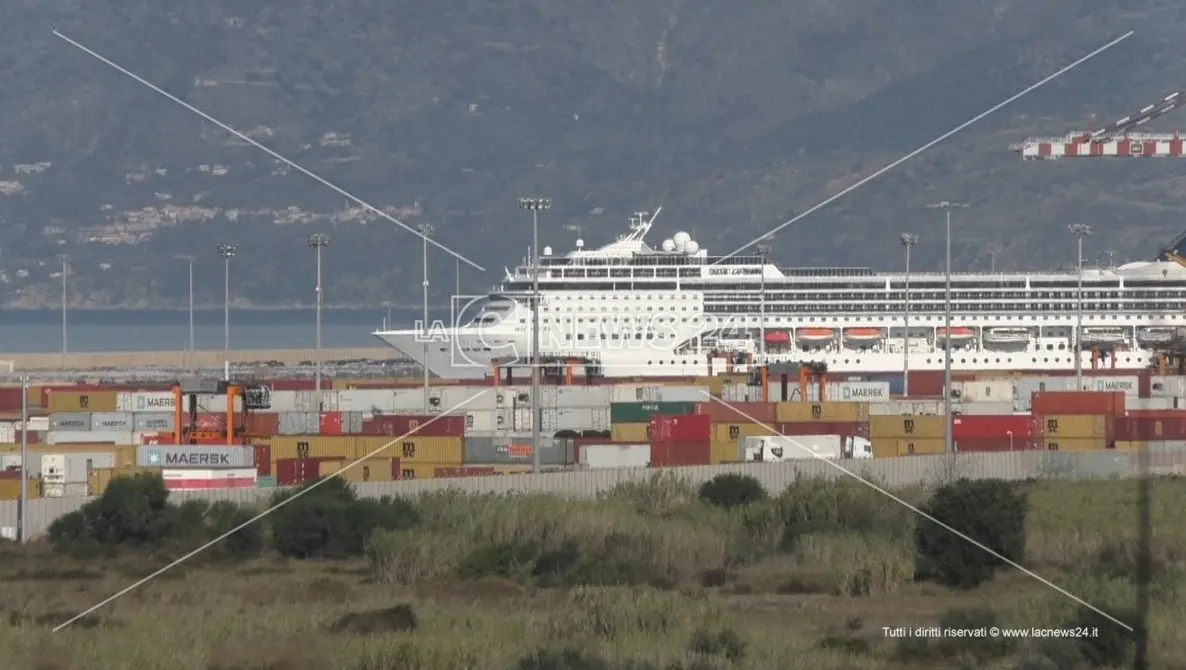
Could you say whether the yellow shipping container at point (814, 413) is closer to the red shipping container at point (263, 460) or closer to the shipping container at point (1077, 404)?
the shipping container at point (1077, 404)

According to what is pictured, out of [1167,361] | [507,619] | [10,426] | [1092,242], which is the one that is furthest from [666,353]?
[1092,242]

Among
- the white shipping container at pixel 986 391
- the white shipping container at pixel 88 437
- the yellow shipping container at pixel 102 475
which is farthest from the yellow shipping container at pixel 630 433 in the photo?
the white shipping container at pixel 986 391

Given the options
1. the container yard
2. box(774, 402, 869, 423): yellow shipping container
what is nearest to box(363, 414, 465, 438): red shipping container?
the container yard

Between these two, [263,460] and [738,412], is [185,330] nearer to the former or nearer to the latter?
[738,412]

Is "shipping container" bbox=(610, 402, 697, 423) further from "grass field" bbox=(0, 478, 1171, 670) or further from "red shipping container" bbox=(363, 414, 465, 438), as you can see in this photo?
"grass field" bbox=(0, 478, 1171, 670)

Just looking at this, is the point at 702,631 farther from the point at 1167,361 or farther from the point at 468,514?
the point at 1167,361
